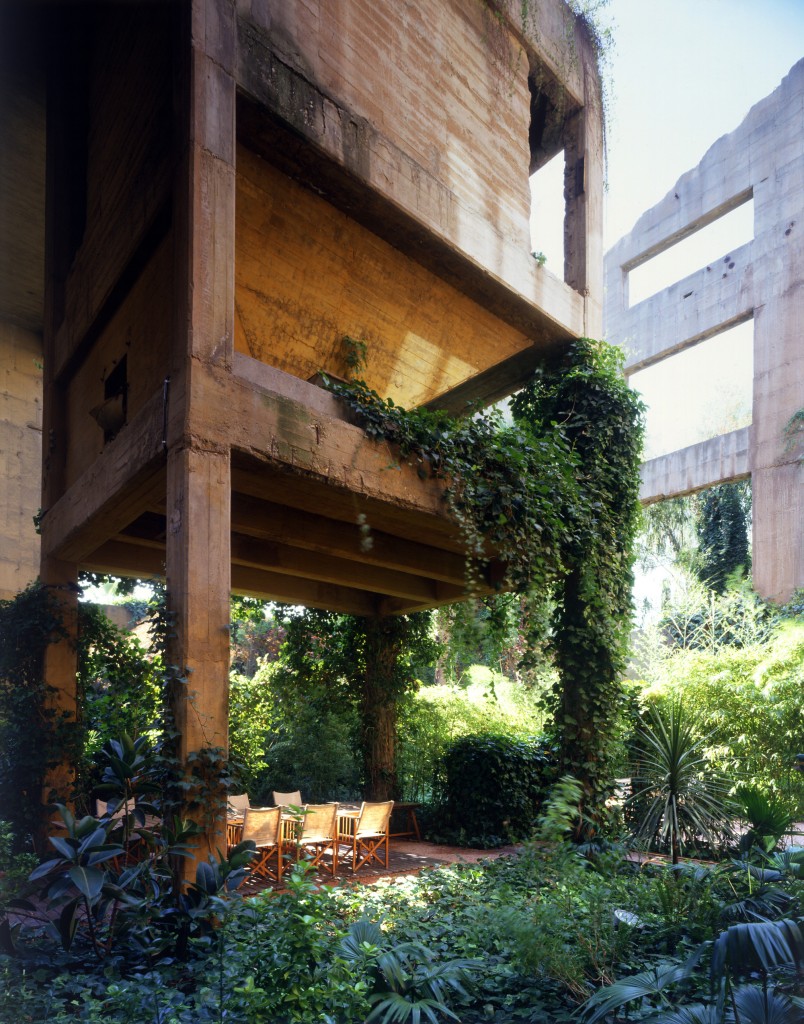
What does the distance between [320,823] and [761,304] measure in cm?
1404

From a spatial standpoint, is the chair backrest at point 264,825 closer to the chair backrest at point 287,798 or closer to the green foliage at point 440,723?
the chair backrest at point 287,798

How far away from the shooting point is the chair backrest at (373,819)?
7.71 metres

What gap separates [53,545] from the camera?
26.0 ft

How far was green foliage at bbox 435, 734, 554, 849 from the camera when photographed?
947 cm

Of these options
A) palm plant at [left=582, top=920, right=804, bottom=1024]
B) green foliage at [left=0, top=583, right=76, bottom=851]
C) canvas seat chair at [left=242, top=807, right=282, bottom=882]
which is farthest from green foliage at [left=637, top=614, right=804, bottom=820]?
green foliage at [left=0, top=583, right=76, bottom=851]

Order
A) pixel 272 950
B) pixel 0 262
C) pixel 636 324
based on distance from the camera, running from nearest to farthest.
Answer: pixel 272 950, pixel 0 262, pixel 636 324

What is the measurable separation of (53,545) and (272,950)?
5717mm

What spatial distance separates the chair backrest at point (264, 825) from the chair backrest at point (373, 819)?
1.02 meters

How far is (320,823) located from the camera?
7.32 metres

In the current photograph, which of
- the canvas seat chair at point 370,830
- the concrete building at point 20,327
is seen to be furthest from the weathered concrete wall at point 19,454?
the canvas seat chair at point 370,830

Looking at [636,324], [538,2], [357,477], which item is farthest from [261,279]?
[636,324]

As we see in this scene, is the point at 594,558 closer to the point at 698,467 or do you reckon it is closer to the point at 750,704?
the point at 750,704

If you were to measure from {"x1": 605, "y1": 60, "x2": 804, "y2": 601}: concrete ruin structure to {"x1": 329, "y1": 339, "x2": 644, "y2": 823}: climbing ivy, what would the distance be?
6964 millimetres

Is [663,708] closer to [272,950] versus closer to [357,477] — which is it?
[357,477]
